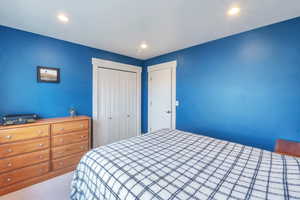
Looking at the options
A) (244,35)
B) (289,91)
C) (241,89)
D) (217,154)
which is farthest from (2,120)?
(289,91)

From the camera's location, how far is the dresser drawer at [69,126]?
2068mm

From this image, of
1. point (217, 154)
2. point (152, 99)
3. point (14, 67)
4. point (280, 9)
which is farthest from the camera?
point (152, 99)

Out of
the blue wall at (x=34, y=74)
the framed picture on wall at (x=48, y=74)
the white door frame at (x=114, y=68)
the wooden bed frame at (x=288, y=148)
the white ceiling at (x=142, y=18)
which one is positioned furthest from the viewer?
the white door frame at (x=114, y=68)

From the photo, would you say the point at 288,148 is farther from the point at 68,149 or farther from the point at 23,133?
the point at 23,133

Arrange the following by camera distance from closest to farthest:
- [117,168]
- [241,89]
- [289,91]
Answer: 1. [117,168]
2. [289,91]
3. [241,89]

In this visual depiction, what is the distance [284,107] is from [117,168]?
2.35 metres

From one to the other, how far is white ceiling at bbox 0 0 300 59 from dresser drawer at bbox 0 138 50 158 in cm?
174

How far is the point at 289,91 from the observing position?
1.77 m

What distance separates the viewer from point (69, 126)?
2211 mm

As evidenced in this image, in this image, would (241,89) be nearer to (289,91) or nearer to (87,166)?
(289,91)

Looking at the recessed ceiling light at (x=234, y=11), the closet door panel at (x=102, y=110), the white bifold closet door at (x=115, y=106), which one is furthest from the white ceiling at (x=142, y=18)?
the white bifold closet door at (x=115, y=106)

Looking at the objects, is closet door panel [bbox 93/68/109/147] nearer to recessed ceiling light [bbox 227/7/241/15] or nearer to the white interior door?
the white interior door

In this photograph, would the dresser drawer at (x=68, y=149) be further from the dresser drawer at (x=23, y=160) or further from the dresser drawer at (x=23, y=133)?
the dresser drawer at (x=23, y=133)

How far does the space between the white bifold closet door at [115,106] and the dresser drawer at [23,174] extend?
41.6 inches
